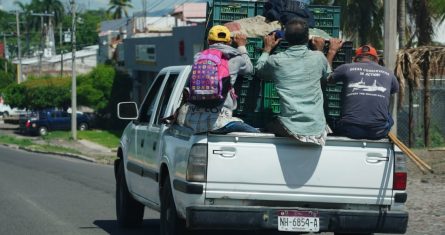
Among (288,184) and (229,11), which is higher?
(229,11)

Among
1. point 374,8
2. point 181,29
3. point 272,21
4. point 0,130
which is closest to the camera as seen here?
point 272,21

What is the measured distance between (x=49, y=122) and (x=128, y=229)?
50.2 meters

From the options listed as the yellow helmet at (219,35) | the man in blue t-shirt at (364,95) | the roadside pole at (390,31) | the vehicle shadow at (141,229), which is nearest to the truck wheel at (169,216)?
the yellow helmet at (219,35)

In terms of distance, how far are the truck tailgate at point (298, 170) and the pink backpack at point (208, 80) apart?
58cm

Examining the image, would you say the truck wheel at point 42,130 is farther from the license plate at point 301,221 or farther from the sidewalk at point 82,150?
the license plate at point 301,221

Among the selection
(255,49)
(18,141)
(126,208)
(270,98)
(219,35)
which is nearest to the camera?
(219,35)

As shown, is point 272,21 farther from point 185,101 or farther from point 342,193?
point 342,193

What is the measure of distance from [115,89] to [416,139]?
40124 millimetres

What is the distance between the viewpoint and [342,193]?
8.45 meters

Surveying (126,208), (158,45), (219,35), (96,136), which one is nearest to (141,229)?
(126,208)

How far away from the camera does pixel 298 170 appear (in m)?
8.38

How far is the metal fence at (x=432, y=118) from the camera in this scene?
23844 mm

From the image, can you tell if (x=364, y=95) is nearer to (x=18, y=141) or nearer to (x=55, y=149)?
(x=55, y=149)

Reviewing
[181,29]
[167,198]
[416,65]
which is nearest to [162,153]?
[167,198]
